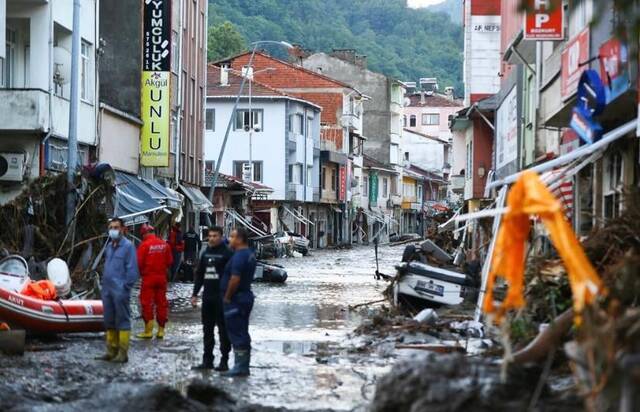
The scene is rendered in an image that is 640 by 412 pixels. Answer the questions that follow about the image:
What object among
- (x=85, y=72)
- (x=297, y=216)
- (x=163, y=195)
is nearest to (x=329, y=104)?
(x=297, y=216)

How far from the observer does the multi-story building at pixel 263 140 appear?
227ft

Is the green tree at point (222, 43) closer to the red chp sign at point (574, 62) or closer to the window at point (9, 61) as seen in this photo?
the window at point (9, 61)

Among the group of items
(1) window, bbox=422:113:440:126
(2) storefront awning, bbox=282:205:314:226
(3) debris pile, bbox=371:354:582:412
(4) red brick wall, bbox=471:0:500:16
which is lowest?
(3) debris pile, bbox=371:354:582:412

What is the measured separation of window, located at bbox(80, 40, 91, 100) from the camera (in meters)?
30.3

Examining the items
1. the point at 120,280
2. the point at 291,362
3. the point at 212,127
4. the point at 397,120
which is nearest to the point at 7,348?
the point at 120,280

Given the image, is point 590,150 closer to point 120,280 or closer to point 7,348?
point 120,280

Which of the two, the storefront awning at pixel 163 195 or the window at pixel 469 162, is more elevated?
the window at pixel 469 162

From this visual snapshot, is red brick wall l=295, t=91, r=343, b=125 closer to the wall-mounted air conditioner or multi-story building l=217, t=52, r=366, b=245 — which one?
multi-story building l=217, t=52, r=366, b=245

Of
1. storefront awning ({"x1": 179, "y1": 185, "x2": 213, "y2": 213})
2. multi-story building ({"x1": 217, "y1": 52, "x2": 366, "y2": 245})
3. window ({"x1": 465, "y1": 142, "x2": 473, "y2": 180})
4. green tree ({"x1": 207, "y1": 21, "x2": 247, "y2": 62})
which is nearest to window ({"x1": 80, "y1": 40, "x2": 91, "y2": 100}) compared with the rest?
storefront awning ({"x1": 179, "y1": 185, "x2": 213, "y2": 213})

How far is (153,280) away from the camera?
17125 mm

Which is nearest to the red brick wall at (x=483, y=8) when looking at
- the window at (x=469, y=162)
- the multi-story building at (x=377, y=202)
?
the window at (x=469, y=162)

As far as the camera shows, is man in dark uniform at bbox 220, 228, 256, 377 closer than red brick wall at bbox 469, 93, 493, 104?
Yes

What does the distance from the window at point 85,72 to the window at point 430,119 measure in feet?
342

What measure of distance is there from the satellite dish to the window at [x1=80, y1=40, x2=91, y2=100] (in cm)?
137
